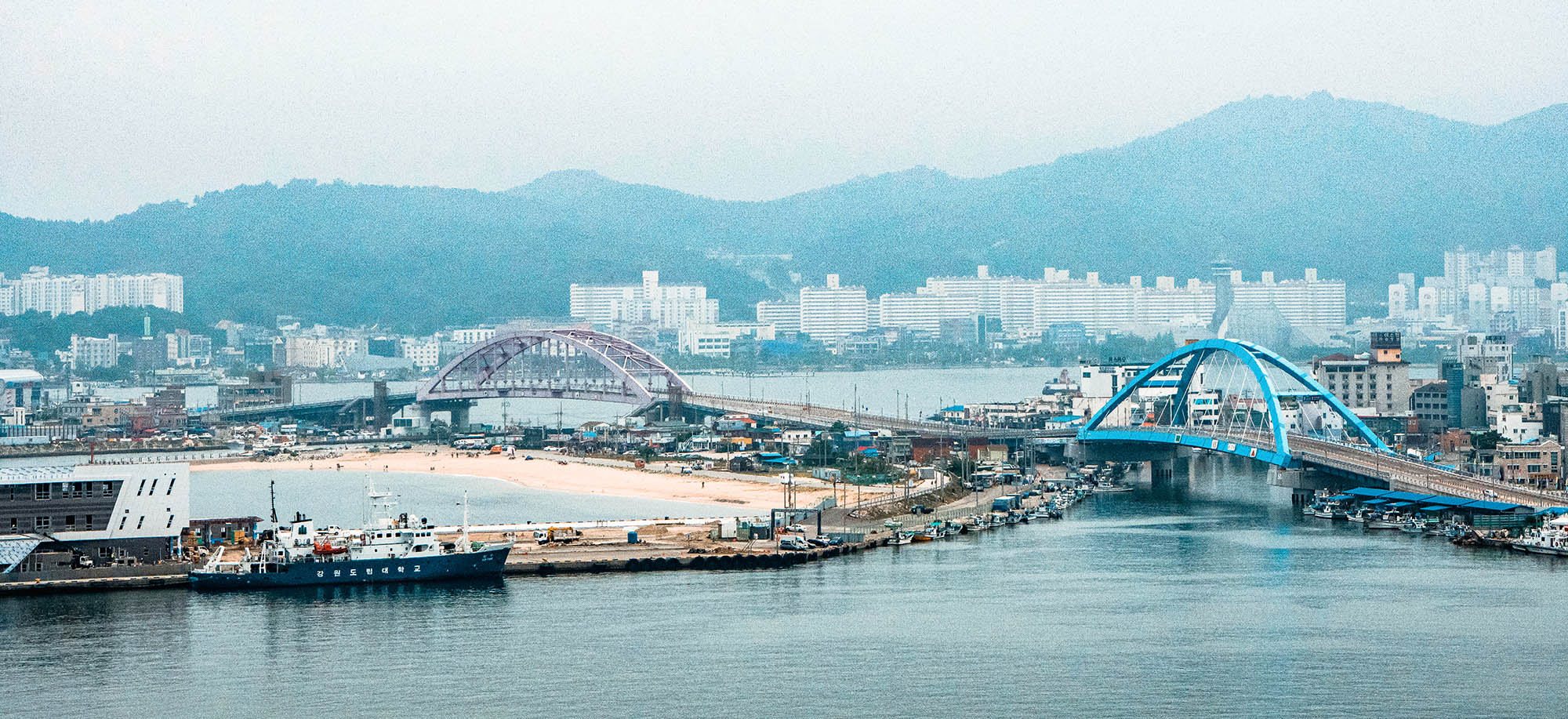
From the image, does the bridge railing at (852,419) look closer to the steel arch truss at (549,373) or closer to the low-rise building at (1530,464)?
the steel arch truss at (549,373)

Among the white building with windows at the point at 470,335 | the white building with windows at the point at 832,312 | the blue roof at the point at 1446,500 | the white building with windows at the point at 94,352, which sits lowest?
the blue roof at the point at 1446,500

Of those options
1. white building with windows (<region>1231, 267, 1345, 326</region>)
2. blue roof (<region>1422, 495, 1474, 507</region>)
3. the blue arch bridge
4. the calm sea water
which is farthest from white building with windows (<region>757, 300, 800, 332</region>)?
the calm sea water

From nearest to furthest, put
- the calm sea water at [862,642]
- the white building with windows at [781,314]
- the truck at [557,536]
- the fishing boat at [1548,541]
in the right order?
the calm sea water at [862,642] < the fishing boat at [1548,541] < the truck at [557,536] < the white building with windows at [781,314]

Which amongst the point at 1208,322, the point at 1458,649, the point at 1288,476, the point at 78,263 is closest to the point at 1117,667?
the point at 1458,649

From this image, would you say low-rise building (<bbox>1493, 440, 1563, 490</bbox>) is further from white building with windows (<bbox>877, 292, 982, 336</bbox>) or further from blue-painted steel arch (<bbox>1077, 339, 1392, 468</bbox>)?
white building with windows (<bbox>877, 292, 982, 336</bbox>)

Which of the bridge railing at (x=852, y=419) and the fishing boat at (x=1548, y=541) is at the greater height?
the bridge railing at (x=852, y=419)

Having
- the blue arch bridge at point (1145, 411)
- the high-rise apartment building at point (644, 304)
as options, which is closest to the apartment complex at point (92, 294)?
the high-rise apartment building at point (644, 304)

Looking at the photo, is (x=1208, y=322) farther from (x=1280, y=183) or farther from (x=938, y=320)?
(x=1280, y=183)
